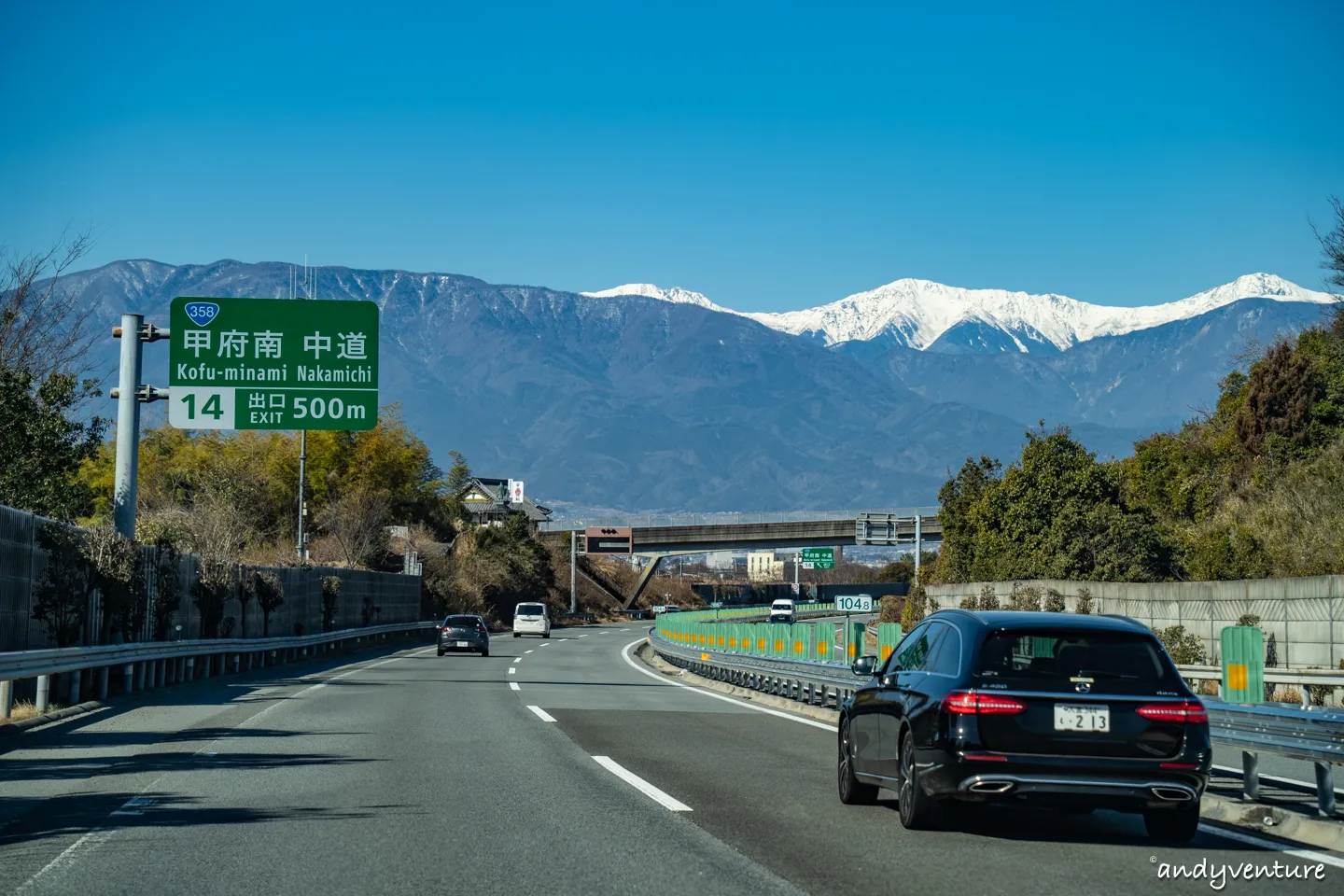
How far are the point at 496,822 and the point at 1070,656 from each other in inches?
159

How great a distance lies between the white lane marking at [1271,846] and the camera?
8.58m

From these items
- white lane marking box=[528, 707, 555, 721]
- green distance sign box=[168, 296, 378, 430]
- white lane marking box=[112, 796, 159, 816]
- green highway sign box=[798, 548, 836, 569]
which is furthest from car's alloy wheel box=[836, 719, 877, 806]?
green highway sign box=[798, 548, 836, 569]

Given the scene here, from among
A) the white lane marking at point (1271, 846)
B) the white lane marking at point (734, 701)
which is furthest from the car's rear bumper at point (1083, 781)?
the white lane marking at point (734, 701)

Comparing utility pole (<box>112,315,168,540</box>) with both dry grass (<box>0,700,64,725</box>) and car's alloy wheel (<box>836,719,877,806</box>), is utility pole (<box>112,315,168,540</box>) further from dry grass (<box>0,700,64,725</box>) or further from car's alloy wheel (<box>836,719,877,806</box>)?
car's alloy wheel (<box>836,719,877,806</box>)

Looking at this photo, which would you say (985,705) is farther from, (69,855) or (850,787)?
(69,855)

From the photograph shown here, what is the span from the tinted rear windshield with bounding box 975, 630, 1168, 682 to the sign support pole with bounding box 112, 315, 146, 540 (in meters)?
19.6

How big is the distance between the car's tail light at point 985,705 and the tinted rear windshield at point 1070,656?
18 centimetres

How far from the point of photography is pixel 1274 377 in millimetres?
44594

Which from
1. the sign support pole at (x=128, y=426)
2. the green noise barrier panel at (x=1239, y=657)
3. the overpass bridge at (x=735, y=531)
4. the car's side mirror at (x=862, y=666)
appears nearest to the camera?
the car's side mirror at (x=862, y=666)

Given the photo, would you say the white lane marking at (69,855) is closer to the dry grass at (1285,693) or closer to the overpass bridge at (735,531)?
the dry grass at (1285,693)

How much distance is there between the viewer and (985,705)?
28.9 feet

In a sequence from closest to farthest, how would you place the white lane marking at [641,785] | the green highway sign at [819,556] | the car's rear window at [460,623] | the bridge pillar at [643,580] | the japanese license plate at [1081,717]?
1. the japanese license plate at [1081,717]
2. the white lane marking at [641,785]
3. the car's rear window at [460,623]
4. the green highway sign at [819,556]
5. the bridge pillar at [643,580]

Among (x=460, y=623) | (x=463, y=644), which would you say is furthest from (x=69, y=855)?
(x=460, y=623)

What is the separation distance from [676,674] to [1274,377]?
23.3 m
